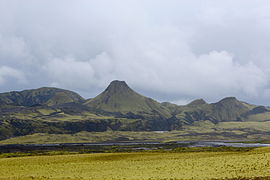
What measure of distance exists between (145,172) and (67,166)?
62.2 ft

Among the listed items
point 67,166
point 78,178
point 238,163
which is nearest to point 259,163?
point 238,163

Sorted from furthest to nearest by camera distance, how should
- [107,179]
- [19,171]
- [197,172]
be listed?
[19,171] < [197,172] < [107,179]

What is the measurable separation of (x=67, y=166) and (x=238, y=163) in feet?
112

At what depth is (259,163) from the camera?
53812mm

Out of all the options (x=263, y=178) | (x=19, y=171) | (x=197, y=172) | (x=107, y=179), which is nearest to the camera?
(x=263, y=178)

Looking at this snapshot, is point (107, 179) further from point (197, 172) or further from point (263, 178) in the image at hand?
point (263, 178)

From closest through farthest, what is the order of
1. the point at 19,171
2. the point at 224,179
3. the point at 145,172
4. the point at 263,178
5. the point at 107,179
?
the point at 263,178 → the point at 224,179 → the point at 107,179 → the point at 145,172 → the point at 19,171

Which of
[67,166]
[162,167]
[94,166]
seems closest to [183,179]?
[162,167]

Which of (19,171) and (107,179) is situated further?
(19,171)

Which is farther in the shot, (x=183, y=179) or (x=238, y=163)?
(x=238, y=163)

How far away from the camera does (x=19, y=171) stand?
57125 mm

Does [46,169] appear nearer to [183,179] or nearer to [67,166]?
[67,166]

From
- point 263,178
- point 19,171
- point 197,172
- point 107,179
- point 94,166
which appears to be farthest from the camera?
point 94,166

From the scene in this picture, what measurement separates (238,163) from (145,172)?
17734 millimetres
